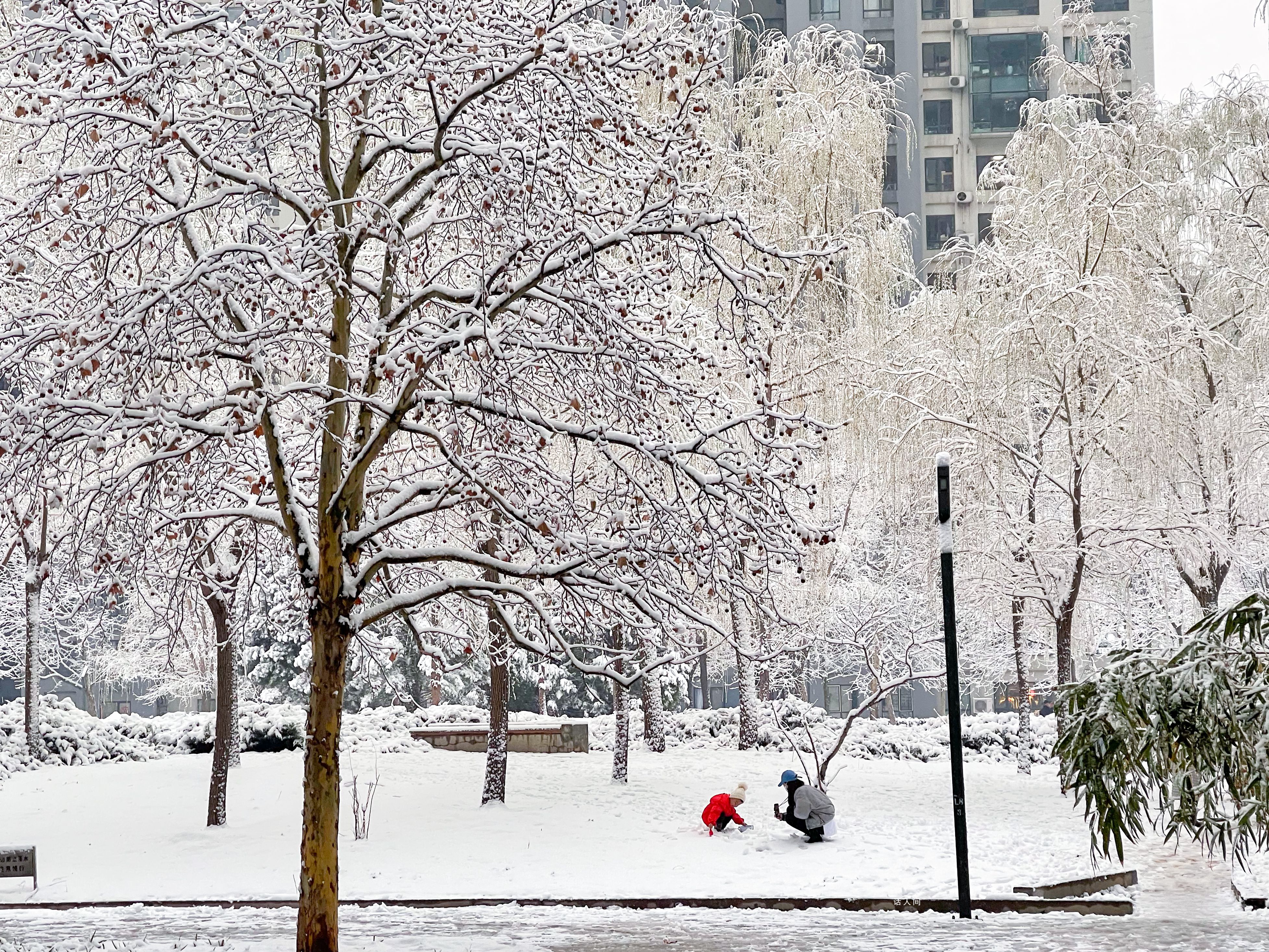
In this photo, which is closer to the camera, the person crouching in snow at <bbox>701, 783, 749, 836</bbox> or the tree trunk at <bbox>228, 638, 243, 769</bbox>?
the person crouching in snow at <bbox>701, 783, 749, 836</bbox>

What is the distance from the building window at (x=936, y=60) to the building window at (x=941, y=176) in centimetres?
412

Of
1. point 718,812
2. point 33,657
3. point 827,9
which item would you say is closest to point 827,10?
point 827,9

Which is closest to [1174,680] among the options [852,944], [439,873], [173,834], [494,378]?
[852,944]

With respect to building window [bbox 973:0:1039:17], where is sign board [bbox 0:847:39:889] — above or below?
below

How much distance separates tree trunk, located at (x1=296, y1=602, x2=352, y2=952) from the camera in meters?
8.78

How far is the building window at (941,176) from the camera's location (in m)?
63.9

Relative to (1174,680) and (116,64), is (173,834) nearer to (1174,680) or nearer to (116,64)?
(116,64)

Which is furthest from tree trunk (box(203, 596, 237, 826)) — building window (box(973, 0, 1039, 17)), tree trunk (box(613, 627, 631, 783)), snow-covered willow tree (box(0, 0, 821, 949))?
building window (box(973, 0, 1039, 17))

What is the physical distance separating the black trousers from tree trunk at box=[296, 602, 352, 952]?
308 inches

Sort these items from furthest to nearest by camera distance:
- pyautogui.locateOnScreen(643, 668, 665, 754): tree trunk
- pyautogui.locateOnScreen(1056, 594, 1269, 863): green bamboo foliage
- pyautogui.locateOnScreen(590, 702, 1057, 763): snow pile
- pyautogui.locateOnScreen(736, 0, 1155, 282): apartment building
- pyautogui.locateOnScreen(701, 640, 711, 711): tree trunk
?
pyautogui.locateOnScreen(736, 0, 1155, 282): apartment building, pyautogui.locateOnScreen(701, 640, 711, 711): tree trunk, pyautogui.locateOnScreen(590, 702, 1057, 763): snow pile, pyautogui.locateOnScreen(643, 668, 665, 754): tree trunk, pyautogui.locateOnScreen(1056, 594, 1269, 863): green bamboo foliage

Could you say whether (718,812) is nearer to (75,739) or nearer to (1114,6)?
(75,739)

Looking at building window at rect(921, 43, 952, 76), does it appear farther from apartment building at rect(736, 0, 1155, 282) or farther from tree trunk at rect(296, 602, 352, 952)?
tree trunk at rect(296, 602, 352, 952)

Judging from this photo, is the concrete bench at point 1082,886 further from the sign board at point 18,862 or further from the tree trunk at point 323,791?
the sign board at point 18,862

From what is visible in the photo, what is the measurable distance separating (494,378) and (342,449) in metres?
1.62
